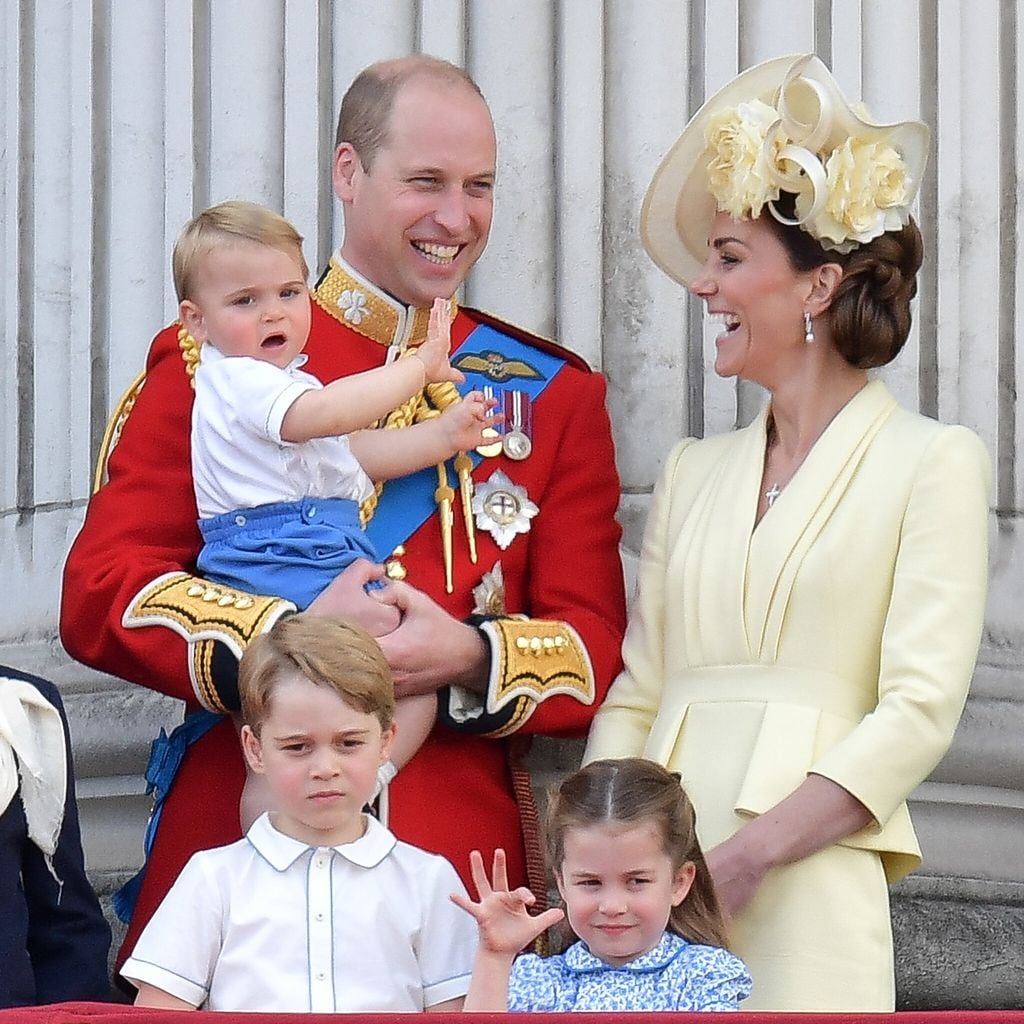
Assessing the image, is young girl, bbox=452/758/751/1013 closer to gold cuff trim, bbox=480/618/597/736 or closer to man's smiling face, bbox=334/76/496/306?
gold cuff trim, bbox=480/618/597/736

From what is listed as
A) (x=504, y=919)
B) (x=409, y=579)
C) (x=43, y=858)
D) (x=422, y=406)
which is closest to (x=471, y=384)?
(x=422, y=406)

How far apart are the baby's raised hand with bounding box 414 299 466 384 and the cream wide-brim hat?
18.2 inches

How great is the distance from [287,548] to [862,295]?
94 cm

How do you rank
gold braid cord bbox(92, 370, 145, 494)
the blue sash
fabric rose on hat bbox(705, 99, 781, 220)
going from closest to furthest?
fabric rose on hat bbox(705, 99, 781, 220) → the blue sash → gold braid cord bbox(92, 370, 145, 494)

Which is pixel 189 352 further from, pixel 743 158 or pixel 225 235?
pixel 743 158

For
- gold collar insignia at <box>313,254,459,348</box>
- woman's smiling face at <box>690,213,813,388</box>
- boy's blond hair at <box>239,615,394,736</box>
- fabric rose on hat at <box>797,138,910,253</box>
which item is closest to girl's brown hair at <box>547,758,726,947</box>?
boy's blond hair at <box>239,615,394,736</box>

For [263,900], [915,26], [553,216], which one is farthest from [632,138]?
[263,900]

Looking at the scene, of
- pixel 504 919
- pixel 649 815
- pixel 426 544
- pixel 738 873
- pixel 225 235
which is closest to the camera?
pixel 504 919

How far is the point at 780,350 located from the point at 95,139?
1491mm

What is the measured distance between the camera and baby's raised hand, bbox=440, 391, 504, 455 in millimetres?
4727

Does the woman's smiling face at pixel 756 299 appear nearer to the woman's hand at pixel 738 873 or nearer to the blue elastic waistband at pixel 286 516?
the blue elastic waistband at pixel 286 516

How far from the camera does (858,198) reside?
4652 millimetres

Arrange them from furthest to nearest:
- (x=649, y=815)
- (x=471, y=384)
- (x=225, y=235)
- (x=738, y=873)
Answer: (x=471, y=384), (x=225, y=235), (x=738, y=873), (x=649, y=815)

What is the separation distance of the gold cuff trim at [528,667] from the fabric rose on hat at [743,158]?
691 mm
